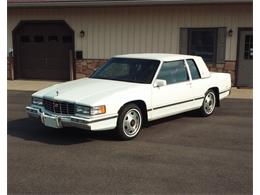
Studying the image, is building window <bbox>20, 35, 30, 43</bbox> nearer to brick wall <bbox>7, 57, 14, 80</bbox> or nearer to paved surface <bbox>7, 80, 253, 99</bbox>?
brick wall <bbox>7, 57, 14, 80</bbox>

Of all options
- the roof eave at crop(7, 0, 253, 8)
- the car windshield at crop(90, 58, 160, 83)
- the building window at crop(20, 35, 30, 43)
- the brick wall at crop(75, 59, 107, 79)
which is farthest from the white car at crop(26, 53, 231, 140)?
the building window at crop(20, 35, 30, 43)

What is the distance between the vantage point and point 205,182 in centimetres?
488

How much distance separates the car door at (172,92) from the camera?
7430 millimetres

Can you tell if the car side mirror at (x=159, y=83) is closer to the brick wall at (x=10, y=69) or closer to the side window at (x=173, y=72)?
the side window at (x=173, y=72)

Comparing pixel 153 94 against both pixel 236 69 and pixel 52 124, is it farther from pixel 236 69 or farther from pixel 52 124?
pixel 236 69

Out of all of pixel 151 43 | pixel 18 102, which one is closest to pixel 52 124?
pixel 18 102

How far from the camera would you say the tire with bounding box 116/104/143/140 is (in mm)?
6730

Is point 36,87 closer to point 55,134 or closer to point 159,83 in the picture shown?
point 55,134

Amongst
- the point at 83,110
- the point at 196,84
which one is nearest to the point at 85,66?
the point at 196,84

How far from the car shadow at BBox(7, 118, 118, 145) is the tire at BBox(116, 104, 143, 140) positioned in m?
0.22

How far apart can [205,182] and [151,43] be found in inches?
414

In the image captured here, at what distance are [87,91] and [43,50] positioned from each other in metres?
10.3

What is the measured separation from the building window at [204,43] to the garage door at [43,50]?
493 cm

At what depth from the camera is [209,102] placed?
9.09 metres
